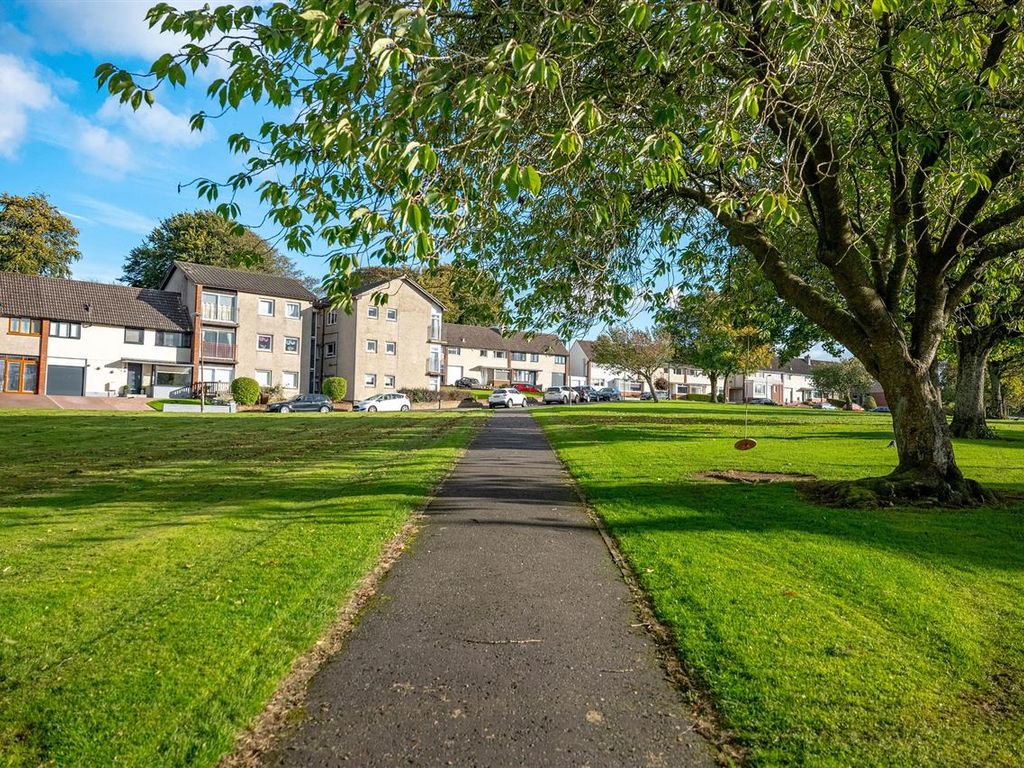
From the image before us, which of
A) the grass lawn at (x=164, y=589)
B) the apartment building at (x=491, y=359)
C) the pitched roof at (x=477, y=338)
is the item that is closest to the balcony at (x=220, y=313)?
the apartment building at (x=491, y=359)

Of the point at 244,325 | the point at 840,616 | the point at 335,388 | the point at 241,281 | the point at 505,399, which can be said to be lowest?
the point at 840,616

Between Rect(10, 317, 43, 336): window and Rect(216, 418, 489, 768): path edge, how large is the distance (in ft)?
162

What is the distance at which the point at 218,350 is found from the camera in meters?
51.0

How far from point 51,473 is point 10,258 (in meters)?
56.2

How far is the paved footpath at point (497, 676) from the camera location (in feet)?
10.3

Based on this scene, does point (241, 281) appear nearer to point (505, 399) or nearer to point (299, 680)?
point (505, 399)

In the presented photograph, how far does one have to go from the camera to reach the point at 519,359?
289 feet

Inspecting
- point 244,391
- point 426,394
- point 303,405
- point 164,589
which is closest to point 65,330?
point 244,391

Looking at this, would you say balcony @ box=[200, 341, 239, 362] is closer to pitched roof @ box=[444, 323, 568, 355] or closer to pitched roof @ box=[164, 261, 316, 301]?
pitched roof @ box=[164, 261, 316, 301]

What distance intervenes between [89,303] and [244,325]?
1066 cm

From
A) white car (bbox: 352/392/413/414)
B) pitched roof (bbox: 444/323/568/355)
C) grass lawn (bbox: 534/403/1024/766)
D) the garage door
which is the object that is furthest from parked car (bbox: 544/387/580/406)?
grass lawn (bbox: 534/403/1024/766)

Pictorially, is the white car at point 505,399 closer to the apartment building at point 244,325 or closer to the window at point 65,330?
the apartment building at point 244,325

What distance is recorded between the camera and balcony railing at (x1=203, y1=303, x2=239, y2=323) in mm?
50844

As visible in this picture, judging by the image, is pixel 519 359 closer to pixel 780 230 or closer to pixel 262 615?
pixel 780 230
